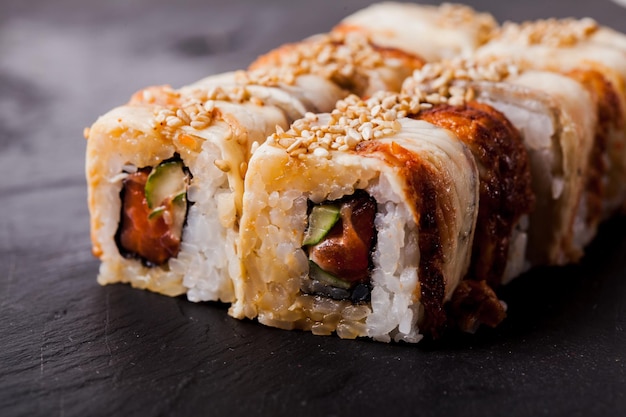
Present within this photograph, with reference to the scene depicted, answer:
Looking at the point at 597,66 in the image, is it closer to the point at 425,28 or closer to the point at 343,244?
the point at 425,28

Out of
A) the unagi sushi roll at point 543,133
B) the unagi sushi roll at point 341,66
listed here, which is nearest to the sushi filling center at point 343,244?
the unagi sushi roll at point 543,133

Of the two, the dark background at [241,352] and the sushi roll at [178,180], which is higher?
the sushi roll at [178,180]

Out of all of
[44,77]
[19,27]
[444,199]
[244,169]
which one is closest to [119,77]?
[44,77]

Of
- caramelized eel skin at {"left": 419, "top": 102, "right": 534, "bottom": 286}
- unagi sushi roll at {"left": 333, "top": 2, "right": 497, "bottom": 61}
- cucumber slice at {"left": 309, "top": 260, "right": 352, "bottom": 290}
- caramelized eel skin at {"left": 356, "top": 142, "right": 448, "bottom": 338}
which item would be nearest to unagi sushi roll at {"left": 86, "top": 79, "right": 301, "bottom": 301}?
cucumber slice at {"left": 309, "top": 260, "right": 352, "bottom": 290}

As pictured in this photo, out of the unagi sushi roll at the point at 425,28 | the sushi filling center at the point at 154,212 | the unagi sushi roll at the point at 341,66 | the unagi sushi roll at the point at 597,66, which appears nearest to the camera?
the sushi filling center at the point at 154,212

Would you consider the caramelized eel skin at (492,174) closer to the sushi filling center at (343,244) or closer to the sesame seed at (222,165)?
the sushi filling center at (343,244)

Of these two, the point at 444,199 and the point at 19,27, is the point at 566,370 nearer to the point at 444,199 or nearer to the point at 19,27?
the point at 444,199
